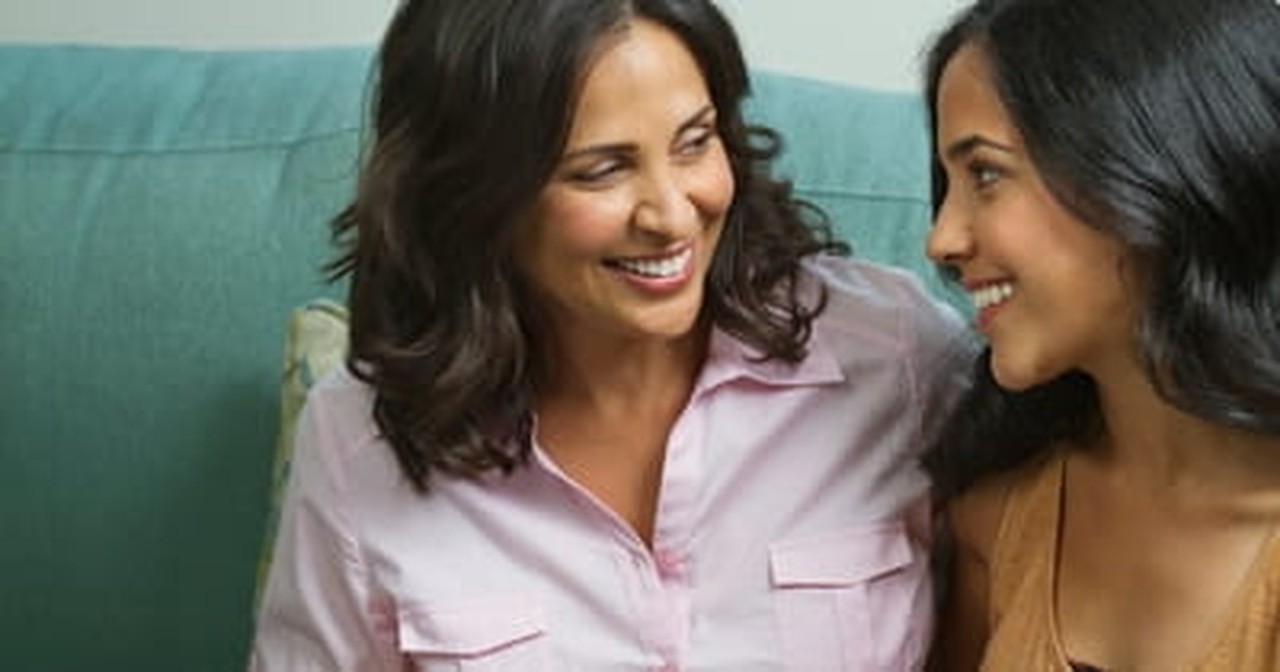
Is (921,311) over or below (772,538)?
over

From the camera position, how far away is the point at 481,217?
140cm

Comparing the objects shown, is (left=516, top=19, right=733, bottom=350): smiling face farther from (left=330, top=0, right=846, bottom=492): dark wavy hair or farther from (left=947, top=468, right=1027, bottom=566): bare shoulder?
→ (left=947, top=468, right=1027, bottom=566): bare shoulder

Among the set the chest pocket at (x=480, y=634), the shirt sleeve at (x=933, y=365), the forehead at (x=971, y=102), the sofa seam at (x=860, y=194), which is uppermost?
the forehead at (x=971, y=102)

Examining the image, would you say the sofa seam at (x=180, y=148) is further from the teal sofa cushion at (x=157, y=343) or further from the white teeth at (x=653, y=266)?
the white teeth at (x=653, y=266)

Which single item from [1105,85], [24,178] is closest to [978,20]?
[1105,85]

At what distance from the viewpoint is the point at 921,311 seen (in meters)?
1.53

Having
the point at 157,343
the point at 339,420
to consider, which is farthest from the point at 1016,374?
the point at 157,343

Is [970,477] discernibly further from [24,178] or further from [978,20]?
[24,178]

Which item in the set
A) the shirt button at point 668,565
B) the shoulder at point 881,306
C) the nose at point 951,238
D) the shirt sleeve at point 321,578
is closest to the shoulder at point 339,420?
the shirt sleeve at point 321,578

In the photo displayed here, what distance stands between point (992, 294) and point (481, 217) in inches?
14.1

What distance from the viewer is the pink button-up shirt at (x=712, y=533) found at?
1488mm

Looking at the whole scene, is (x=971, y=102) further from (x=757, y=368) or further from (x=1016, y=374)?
(x=757, y=368)

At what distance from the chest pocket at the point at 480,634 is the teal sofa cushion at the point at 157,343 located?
0.38 meters

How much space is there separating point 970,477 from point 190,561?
2.52 ft
